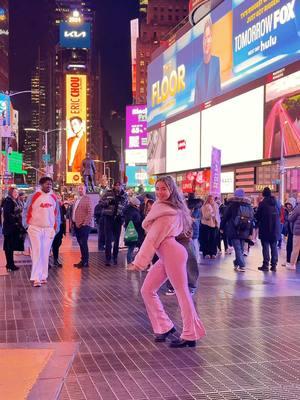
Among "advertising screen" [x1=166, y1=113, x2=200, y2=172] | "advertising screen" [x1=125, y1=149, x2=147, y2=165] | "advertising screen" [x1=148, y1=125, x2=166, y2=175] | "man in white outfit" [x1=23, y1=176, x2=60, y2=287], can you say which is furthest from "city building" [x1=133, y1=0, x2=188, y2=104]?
"man in white outfit" [x1=23, y1=176, x2=60, y2=287]

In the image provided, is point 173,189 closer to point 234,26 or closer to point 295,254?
point 295,254

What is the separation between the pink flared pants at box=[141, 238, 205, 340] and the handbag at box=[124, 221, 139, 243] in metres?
6.45

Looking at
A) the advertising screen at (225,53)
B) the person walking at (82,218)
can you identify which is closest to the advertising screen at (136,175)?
the advertising screen at (225,53)

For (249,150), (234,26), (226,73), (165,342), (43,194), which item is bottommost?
(165,342)

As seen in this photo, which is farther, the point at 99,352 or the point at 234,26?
the point at 234,26

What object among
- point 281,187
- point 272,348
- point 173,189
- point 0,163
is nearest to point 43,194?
point 173,189

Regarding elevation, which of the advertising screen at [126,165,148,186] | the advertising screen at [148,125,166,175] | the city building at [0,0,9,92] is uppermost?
the city building at [0,0,9,92]

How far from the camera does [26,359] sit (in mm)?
5551

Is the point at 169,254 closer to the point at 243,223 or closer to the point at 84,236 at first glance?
the point at 243,223

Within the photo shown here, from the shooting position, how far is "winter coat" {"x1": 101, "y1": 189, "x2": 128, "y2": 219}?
528 inches

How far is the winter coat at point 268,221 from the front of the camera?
12.9 m

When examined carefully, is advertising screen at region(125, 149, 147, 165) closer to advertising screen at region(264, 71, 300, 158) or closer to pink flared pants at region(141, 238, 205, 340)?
advertising screen at region(264, 71, 300, 158)

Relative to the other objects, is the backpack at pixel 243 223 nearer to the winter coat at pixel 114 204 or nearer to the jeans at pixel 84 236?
the winter coat at pixel 114 204

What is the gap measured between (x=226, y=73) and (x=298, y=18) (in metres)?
10.8
